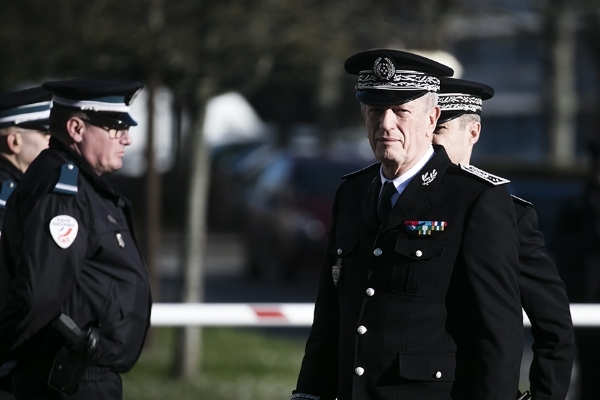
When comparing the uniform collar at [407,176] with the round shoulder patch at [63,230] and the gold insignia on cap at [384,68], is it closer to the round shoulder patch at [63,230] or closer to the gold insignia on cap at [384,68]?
the gold insignia on cap at [384,68]

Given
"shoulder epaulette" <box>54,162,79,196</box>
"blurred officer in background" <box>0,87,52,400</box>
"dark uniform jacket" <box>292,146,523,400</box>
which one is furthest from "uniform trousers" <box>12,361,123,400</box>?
"dark uniform jacket" <box>292,146,523,400</box>

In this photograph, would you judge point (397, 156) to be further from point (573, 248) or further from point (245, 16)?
point (245, 16)

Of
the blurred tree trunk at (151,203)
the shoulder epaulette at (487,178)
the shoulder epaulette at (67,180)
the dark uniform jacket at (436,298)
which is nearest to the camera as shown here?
the dark uniform jacket at (436,298)

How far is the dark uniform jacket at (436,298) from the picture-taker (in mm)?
3379

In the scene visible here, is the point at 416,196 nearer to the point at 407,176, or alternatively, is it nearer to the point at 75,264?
the point at 407,176

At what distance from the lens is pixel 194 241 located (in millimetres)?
8977

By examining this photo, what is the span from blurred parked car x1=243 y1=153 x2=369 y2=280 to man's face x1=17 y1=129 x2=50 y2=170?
35.4 ft

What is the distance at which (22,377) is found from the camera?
4.27 m

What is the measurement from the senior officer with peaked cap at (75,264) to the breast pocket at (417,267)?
1.28 m

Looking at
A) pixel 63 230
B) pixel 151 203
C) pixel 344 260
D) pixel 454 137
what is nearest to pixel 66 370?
pixel 63 230

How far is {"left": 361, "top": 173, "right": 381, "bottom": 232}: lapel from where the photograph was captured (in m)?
3.68

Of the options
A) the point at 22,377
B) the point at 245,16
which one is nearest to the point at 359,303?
the point at 22,377

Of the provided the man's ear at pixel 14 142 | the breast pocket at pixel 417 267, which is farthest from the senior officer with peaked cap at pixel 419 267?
the man's ear at pixel 14 142

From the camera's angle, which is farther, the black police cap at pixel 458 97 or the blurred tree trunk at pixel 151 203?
the blurred tree trunk at pixel 151 203
